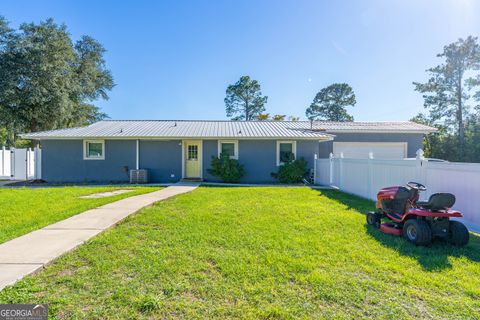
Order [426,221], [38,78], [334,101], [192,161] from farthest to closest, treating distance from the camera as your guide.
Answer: [334,101], [38,78], [192,161], [426,221]

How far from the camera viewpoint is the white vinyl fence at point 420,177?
4.60m

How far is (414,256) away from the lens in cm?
341

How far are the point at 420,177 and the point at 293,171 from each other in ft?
22.2

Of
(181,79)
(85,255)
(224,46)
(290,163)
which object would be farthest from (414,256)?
(181,79)

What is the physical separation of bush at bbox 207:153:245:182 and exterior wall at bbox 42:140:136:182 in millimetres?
4278

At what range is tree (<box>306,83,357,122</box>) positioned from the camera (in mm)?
36906

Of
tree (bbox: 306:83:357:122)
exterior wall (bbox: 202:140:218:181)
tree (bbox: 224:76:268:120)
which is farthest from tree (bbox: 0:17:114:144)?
tree (bbox: 306:83:357:122)

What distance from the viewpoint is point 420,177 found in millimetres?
5617

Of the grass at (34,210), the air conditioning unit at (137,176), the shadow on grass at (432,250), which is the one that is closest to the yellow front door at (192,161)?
the air conditioning unit at (137,176)

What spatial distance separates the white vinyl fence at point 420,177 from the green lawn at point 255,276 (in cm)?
136

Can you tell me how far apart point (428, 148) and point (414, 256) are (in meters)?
22.3

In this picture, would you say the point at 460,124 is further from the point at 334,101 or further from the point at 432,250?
the point at 432,250

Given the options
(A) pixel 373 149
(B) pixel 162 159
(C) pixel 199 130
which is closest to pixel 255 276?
(B) pixel 162 159

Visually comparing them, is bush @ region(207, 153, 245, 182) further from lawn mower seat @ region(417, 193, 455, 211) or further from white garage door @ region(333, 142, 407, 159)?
lawn mower seat @ region(417, 193, 455, 211)
